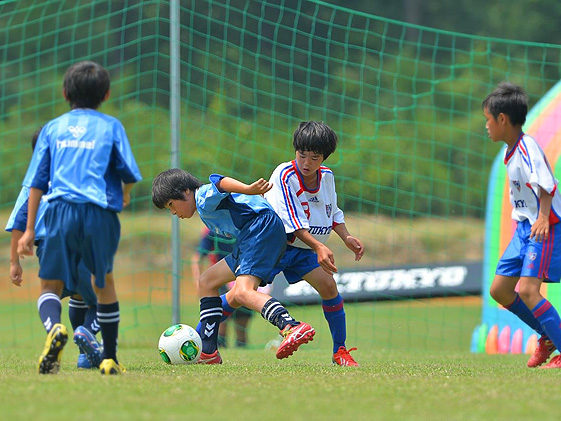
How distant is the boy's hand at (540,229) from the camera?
5.34m

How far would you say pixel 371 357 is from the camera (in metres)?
6.95

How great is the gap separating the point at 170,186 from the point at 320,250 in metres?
0.98

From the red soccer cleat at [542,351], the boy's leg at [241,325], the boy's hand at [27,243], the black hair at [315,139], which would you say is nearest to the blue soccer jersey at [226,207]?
the black hair at [315,139]

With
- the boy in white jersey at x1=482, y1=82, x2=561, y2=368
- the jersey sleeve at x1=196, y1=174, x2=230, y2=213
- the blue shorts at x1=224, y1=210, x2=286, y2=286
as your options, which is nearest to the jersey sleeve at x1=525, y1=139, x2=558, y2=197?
the boy in white jersey at x1=482, y1=82, x2=561, y2=368

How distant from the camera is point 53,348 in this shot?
4320 mm

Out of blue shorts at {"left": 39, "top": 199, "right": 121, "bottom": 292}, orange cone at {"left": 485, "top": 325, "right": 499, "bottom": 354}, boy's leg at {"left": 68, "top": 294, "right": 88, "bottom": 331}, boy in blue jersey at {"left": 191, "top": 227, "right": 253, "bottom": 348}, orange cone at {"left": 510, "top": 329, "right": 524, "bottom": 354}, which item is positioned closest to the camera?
blue shorts at {"left": 39, "top": 199, "right": 121, "bottom": 292}

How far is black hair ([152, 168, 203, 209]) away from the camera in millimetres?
5496

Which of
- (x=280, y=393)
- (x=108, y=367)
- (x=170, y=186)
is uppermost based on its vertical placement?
(x=170, y=186)

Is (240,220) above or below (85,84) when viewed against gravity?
below

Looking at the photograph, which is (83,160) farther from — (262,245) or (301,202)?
(301,202)

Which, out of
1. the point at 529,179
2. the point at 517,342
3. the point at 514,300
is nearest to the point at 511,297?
the point at 514,300

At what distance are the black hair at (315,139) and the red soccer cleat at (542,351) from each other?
70.5 inches

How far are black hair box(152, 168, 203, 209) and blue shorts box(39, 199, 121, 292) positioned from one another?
996 millimetres

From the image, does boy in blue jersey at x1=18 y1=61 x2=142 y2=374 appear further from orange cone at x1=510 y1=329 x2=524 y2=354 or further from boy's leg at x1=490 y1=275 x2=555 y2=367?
orange cone at x1=510 y1=329 x2=524 y2=354
